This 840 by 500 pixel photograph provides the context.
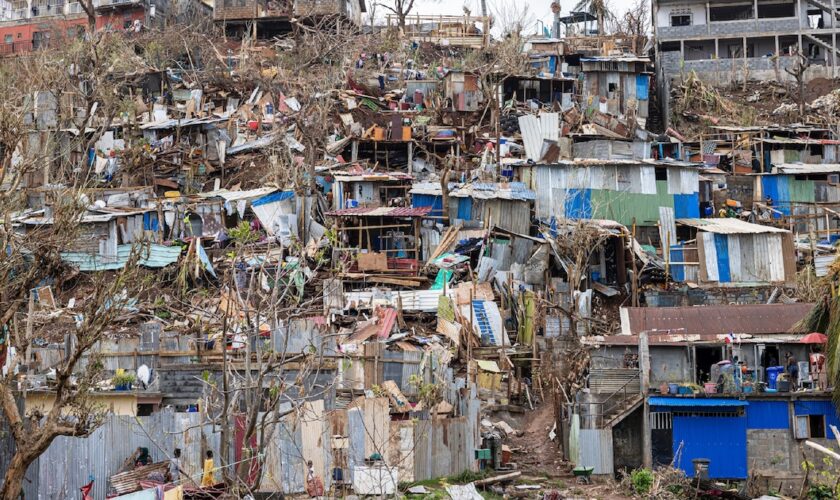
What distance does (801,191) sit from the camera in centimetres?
3491

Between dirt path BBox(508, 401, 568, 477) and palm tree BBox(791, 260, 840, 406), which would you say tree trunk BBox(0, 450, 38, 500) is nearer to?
dirt path BBox(508, 401, 568, 477)

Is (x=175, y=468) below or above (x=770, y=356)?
below

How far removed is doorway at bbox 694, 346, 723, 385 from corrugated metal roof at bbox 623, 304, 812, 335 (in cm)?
57

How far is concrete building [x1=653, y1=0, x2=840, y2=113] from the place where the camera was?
43812 mm

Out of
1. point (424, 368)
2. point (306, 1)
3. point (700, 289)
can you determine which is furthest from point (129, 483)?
point (306, 1)

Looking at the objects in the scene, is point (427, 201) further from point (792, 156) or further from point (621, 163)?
point (792, 156)

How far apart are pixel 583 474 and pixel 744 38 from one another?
28.2 m

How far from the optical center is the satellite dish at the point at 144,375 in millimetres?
21547

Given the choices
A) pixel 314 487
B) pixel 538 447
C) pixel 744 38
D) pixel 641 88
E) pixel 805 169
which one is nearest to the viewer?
pixel 314 487

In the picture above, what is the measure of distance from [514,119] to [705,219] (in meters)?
8.30

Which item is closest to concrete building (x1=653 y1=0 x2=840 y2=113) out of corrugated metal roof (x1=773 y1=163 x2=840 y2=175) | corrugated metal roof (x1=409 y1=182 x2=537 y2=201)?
corrugated metal roof (x1=773 y1=163 x2=840 y2=175)

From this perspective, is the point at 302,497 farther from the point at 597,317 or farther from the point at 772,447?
the point at 597,317

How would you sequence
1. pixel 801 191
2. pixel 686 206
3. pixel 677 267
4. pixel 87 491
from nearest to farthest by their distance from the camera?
pixel 87 491
pixel 677 267
pixel 686 206
pixel 801 191

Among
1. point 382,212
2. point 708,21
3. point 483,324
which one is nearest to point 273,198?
point 382,212
